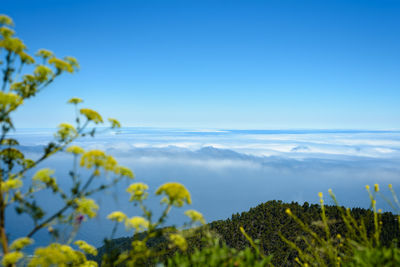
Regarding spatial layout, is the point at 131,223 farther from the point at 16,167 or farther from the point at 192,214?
the point at 16,167

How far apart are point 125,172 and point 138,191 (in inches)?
13.6

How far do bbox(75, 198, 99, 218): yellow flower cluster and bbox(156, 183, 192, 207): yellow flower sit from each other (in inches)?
52.5

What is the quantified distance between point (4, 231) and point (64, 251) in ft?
2.88

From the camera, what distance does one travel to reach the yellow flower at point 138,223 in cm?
320

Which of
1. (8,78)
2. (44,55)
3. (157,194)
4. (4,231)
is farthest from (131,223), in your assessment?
(44,55)

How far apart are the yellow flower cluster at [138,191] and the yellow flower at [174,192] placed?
0.41 metres

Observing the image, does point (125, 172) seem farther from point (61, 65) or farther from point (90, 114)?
point (61, 65)

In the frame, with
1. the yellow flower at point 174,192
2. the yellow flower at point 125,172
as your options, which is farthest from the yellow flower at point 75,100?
the yellow flower at point 174,192

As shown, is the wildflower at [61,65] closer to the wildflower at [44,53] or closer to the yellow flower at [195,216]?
the wildflower at [44,53]

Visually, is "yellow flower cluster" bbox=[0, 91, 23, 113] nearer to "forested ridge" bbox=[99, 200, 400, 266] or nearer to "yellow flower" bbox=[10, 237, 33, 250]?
"yellow flower" bbox=[10, 237, 33, 250]

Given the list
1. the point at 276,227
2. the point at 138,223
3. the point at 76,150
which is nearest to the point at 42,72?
the point at 76,150

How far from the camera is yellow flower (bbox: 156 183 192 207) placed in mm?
2971

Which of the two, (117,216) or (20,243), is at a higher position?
(117,216)

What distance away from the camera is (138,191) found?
10.8 feet
